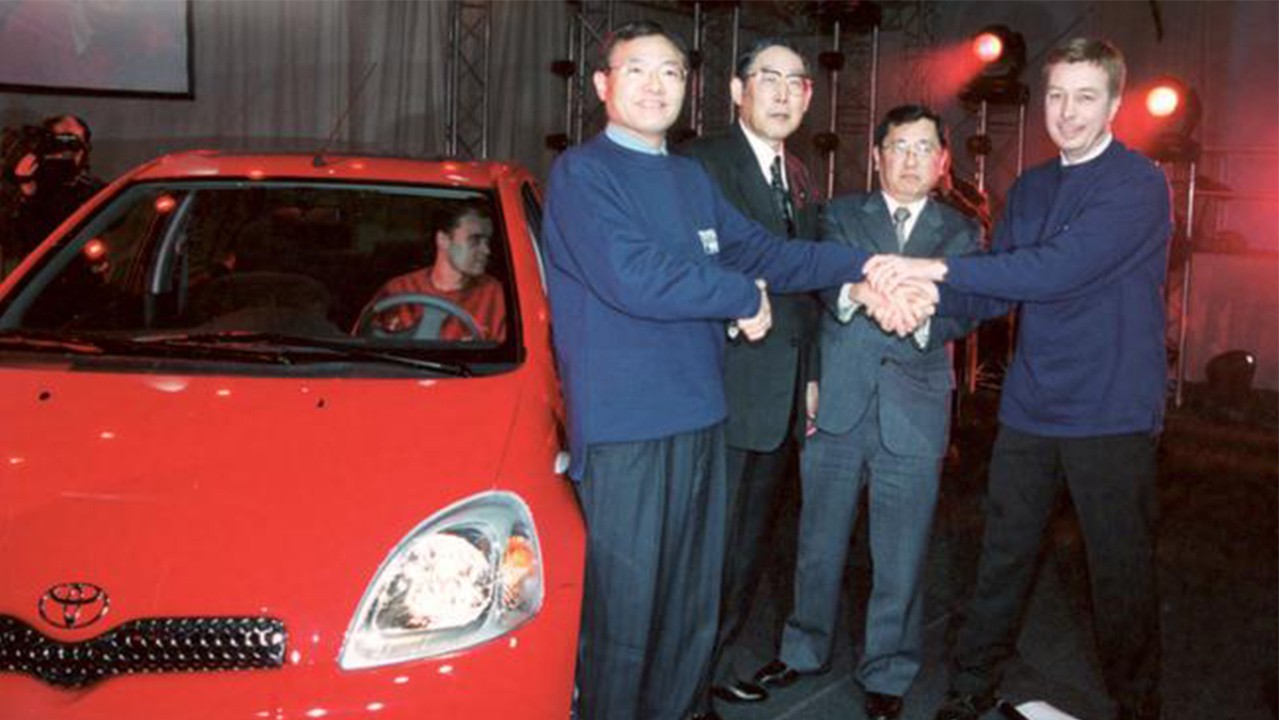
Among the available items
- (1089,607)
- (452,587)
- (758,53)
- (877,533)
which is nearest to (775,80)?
(758,53)

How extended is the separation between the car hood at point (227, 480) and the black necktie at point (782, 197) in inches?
43.8

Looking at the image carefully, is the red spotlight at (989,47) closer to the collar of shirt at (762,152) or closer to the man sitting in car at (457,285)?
the collar of shirt at (762,152)

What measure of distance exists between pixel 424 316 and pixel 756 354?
875 mm

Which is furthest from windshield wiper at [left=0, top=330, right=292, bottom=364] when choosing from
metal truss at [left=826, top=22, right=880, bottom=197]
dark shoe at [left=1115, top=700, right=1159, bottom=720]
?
metal truss at [left=826, top=22, right=880, bottom=197]

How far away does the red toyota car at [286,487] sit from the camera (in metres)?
1.82

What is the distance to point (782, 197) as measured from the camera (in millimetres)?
3305

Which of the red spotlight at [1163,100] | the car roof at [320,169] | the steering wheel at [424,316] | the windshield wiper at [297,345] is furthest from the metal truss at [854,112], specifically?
the windshield wiper at [297,345]

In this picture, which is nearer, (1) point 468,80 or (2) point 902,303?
(2) point 902,303

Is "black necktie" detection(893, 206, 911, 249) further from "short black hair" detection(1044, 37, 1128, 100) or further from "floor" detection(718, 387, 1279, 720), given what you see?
"floor" detection(718, 387, 1279, 720)

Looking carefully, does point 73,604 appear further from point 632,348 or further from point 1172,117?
point 1172,117

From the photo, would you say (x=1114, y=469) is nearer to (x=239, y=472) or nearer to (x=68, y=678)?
(x=239, y=472)

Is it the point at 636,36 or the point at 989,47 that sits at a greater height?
the point at 989,47

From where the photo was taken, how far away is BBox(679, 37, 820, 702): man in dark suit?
3186 mm

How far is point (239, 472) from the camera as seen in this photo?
6.93 feet
